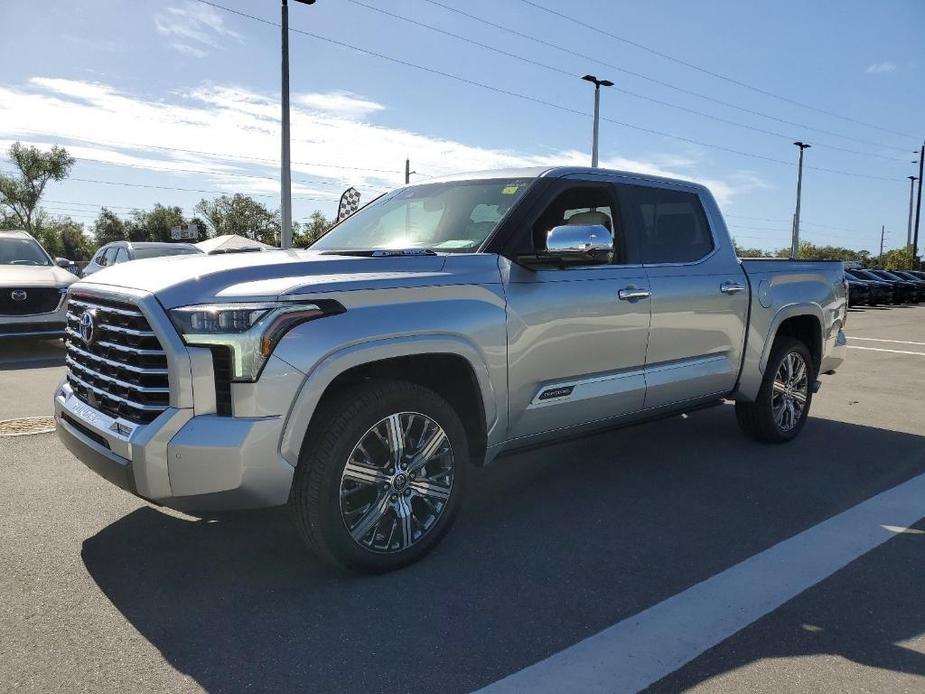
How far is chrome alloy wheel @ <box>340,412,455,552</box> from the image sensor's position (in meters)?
3.35

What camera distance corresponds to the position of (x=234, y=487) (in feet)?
9.79

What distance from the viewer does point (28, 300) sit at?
10.2 meters

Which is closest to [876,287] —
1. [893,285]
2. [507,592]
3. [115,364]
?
[893,285]

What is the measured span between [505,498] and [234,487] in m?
1.99

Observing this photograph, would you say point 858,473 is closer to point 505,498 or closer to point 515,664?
point 505,498

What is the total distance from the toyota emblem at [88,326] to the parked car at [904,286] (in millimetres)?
35409

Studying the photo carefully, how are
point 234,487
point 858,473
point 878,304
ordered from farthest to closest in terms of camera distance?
1. point 878,304
2. point 858,473
3. point 234,487

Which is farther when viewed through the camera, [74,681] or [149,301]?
[149,301]

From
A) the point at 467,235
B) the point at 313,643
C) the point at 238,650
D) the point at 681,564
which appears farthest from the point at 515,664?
the point at 467,235

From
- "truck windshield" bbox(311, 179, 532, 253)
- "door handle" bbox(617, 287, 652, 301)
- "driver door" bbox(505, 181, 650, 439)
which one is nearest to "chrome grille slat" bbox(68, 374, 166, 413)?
"truck windshield" bbox(311, 179, 532, 253)

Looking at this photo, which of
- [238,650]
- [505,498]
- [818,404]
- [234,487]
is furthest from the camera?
A: [818,404]

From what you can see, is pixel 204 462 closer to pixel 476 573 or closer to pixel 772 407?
pixel 476 573

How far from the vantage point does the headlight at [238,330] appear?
2949 millimetres

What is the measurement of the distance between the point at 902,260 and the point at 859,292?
5609 cm
